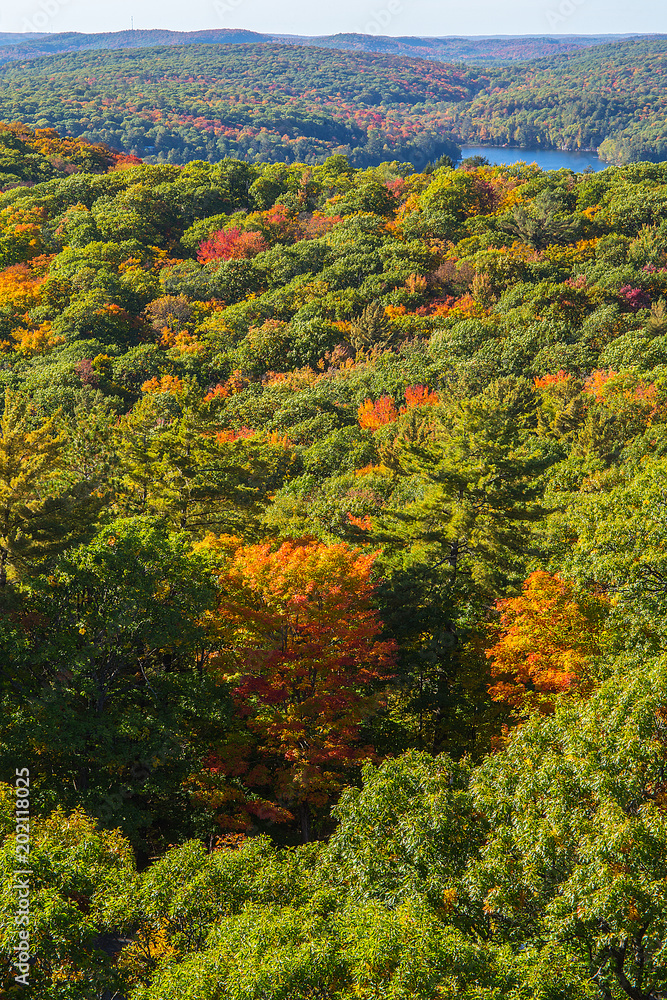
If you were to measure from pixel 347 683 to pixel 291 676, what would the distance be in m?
2.26

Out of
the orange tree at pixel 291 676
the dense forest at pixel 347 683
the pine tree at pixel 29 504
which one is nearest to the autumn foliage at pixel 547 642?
the dense forest at pixel 347 683

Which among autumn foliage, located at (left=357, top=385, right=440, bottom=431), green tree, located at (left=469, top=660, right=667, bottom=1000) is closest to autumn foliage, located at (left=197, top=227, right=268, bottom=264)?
autumn foliage, located at (left=357, top=385, right=440, bottom=431)

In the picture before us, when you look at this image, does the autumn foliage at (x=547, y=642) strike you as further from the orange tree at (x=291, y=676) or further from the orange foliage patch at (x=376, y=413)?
the orange foliage patch at (x=376, y=413)

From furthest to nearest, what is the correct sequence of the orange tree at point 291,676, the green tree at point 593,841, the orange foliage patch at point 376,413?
the orange foliage patch at point 376,413, the orange tree at point 291,676, the green tree at point 593,841

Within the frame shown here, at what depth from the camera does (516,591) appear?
31.0 m

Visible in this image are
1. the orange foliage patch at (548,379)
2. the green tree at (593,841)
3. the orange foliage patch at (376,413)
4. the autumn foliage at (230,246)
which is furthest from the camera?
the autumn foliage at (230,246)

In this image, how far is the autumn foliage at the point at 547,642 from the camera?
82.0 feet

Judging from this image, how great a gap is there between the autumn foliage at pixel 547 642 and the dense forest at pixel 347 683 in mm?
132

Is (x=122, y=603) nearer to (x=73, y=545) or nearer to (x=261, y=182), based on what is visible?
(x=73, y=545)

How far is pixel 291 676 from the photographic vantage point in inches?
1030

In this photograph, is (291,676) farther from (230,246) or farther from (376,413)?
(230,246)

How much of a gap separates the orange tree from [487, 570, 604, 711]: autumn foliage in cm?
496

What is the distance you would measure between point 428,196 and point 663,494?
95.8m

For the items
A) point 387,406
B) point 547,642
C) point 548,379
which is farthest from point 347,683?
point 548,379
